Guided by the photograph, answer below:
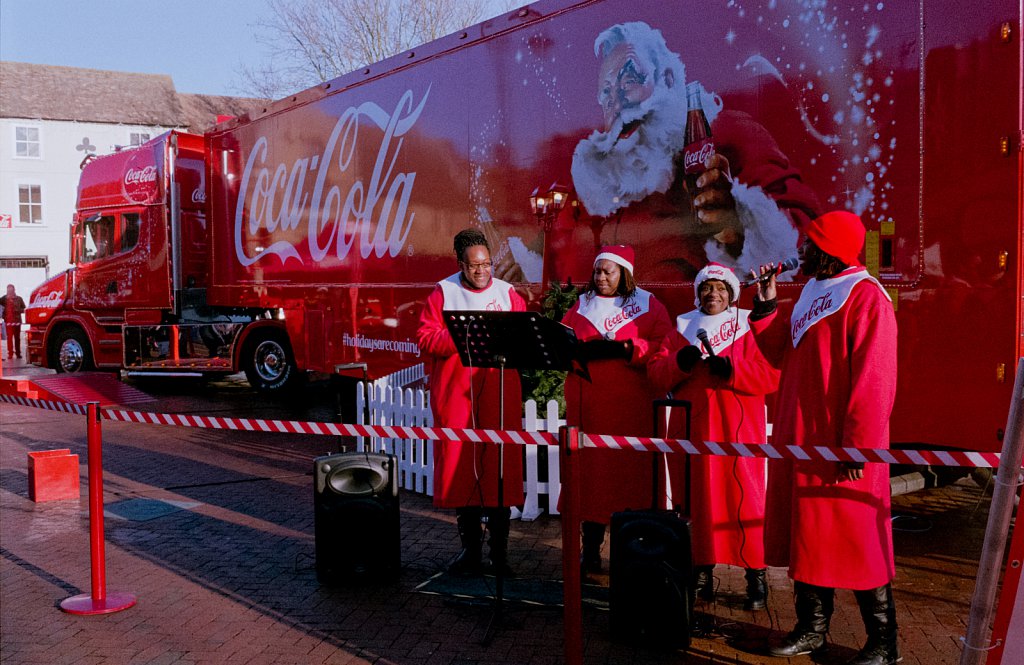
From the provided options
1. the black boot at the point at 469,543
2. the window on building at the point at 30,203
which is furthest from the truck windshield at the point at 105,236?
the window on building at the point at 30,203

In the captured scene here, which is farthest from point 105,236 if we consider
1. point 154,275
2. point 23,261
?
point 23,261

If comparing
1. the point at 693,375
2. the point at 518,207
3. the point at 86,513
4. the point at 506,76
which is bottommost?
the point at 86,513

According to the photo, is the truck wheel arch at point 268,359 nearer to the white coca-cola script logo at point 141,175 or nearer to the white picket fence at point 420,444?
the white coca-cola script logo at point 141,175

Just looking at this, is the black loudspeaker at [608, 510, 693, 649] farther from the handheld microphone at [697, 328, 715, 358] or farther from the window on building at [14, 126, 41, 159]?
the window on building at [14, 126, 41, 159]

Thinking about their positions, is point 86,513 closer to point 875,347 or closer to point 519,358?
point 519,358

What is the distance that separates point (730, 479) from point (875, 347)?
1.24 m

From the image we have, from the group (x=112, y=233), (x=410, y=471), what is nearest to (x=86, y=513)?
(x=410, y=471)

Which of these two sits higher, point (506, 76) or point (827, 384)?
point (506, 76)

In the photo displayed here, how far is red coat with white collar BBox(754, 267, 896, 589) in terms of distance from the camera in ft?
12.6

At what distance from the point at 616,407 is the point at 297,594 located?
2120mm

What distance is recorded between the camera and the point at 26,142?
3978 cm

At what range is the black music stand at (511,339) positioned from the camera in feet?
14.3

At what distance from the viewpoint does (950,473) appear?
6699 millimetres

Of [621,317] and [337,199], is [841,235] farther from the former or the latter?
[337,199]
